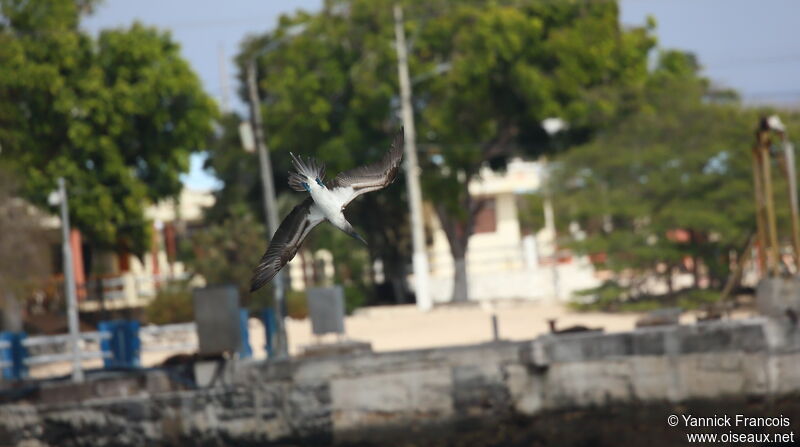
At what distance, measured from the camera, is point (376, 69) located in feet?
122

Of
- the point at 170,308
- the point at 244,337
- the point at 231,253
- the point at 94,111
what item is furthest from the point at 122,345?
the point at 94,111

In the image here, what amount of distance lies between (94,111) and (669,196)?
53.0 feet

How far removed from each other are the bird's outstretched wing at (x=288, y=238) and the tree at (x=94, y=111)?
27072 mm

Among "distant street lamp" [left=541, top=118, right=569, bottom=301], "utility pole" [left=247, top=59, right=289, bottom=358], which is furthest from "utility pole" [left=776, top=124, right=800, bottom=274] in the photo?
"distant street lamp" [left=541, top=118, right=569, bottom=301]

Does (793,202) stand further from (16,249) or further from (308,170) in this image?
(16,249)

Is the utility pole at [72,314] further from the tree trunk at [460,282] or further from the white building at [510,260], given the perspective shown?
the tree trunk at [460,282]

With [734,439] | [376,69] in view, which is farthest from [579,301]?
[734,439]

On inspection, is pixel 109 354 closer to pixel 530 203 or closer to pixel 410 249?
pixel 530 203

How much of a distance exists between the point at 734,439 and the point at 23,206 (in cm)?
2128

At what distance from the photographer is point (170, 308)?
110 feet

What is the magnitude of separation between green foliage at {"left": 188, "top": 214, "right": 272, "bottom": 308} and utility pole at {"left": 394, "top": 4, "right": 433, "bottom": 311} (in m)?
4.62

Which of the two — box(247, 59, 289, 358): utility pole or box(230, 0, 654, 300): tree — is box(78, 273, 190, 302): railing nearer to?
box(230, 0, 654, 300): tree

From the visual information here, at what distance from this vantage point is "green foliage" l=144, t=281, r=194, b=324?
33162 mm

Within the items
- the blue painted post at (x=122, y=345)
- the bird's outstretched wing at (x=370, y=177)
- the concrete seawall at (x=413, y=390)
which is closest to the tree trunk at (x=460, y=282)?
the blue painted post at (x=122, y=345)
